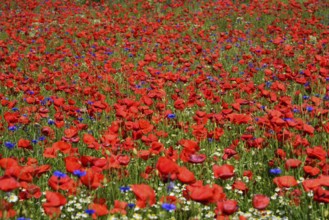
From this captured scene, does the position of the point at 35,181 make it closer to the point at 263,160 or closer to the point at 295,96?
the point at 263,160

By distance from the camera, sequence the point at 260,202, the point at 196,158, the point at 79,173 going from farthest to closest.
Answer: the point at 196,158 → the point at 79,173 → the point at 260,202

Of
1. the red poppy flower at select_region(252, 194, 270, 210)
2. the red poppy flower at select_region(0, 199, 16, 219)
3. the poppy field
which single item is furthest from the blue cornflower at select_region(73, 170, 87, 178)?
the red poppy flower at select_region(252, 194, 270, 210)

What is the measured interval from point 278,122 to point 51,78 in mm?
3896

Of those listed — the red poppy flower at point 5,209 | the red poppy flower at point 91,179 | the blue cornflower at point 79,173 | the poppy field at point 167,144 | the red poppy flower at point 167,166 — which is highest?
the red poppy flower at point 167,166

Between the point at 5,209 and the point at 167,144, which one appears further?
the point at 167,144

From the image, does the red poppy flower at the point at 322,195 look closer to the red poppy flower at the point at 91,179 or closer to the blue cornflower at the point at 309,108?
the red poppy flower at the point at 91,179

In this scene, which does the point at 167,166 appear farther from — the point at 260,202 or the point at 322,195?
the point at 322,195

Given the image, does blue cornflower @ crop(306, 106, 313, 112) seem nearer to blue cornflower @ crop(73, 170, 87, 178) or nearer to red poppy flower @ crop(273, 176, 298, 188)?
red poppy flower @ crop(273, 176, 298, 188)

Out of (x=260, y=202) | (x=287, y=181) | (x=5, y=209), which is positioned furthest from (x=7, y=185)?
(x=287, y=181)

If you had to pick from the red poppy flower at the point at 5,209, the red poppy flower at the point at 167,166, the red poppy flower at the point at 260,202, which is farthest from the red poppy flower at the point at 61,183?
the red poppy flower at the point at 260,202

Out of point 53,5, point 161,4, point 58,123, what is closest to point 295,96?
point 58,123

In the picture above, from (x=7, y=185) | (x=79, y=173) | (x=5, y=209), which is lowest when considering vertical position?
(x=5, y=209)

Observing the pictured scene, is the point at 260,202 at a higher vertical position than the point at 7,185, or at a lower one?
lower

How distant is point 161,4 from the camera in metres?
14.5
